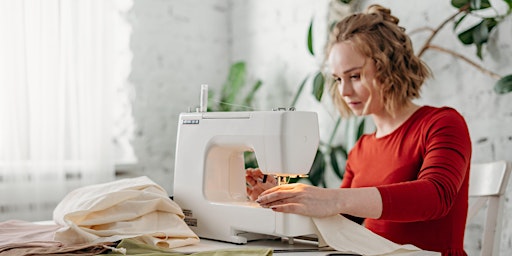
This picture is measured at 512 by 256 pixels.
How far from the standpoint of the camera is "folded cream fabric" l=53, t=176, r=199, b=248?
153 cm

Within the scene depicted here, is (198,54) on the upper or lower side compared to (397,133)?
upper

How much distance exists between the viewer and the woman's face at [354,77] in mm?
1952

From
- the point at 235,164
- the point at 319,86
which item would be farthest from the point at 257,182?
the point at 319,86

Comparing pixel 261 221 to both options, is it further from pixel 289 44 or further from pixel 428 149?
pixel 289 44

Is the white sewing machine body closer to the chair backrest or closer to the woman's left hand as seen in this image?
the woman's left hand

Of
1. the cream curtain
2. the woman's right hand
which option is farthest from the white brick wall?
the woman's right hand

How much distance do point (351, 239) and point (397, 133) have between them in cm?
64

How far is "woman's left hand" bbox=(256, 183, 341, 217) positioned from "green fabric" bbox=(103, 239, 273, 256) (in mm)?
137

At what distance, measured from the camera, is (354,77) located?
198 centimetres

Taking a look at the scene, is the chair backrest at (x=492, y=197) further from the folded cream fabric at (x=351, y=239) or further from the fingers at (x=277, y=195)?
the fingers at (x=277, y=195)

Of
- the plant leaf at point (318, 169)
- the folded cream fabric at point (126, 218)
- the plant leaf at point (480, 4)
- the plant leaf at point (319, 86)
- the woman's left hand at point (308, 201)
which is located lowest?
the plant leaf at point (318, 169)

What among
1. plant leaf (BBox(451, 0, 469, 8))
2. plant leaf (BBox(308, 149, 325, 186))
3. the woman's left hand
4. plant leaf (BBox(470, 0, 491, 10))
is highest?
plant leaf (BBox(451, 0, 469, 8))

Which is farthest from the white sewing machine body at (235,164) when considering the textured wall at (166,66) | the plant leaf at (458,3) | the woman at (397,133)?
the textured wall at (166,66)

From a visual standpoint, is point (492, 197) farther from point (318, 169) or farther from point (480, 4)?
point (318, 169)
